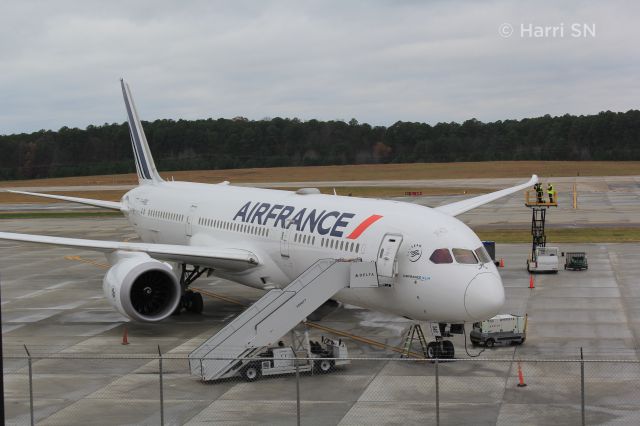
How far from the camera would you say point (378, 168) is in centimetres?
15125

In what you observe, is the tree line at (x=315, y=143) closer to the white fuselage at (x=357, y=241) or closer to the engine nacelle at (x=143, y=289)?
the white fuselage at (x=357, y=241)

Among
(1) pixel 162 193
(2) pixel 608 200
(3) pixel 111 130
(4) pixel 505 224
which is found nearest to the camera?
(1) pixel 162 193

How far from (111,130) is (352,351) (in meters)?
156

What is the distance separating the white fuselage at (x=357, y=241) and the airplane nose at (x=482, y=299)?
24mm

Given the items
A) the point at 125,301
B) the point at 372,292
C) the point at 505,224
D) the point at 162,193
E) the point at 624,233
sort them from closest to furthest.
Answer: the point at 372,292 < the point at 125,301 < the point at 162,193 < the point at 624,233 < the point at 505,224

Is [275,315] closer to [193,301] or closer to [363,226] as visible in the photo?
[363,226]

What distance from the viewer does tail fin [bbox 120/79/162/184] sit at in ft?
142

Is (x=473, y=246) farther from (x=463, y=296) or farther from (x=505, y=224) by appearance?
(x=505, y=224)

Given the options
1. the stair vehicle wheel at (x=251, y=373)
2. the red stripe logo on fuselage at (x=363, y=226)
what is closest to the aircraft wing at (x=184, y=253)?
the red stripe logo on fuselage at (x=363, y=226)

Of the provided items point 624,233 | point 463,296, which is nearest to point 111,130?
point 624,233

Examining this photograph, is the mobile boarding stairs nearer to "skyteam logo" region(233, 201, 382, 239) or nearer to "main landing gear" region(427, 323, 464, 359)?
"skyteam logo" region(233, 201, 382, 239)

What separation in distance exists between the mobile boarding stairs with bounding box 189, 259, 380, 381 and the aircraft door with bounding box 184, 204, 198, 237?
12408 mm

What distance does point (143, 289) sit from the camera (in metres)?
28.4

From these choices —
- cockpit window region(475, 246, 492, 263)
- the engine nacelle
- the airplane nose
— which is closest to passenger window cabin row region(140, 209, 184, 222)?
the engine nacelle
